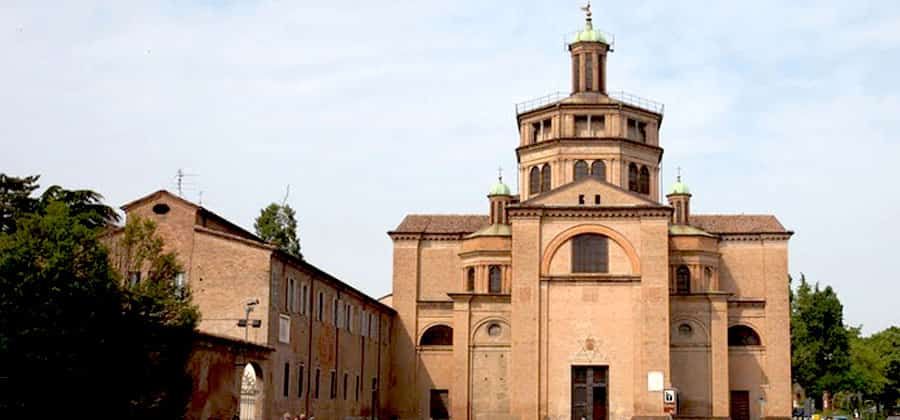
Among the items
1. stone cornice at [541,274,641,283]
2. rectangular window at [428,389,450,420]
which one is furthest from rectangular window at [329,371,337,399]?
rectangular window at [428,389,450,420]

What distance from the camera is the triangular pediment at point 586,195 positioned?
53969mm

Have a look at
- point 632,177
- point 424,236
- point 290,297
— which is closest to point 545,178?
point 632,177

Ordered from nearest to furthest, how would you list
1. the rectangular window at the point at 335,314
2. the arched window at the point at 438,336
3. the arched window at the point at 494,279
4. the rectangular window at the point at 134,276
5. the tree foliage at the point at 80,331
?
1. the tree foliage at the point at 80,331
2. the rectangular window at the point at 134,276
3. the rectangular window at the point at 335,314
4. the arched window at the point at 494,279
5. the arched window at the point at 438,336

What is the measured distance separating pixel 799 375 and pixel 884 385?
20.2 m

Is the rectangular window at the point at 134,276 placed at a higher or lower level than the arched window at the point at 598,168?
lower

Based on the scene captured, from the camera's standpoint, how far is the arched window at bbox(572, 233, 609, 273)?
52.8 m

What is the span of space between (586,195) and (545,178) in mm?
5259

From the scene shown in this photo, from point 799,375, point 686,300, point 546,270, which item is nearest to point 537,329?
point 546,270

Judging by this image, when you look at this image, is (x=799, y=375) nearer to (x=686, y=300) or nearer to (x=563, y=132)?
(x=686, y=300)

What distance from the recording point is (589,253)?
174 feet

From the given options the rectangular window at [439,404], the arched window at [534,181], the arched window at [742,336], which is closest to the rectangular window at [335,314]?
the rectangular window at [439,404]

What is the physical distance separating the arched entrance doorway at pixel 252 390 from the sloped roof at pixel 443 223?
86.6 ft

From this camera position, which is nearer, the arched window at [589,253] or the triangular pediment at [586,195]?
the arched window at [589,253]

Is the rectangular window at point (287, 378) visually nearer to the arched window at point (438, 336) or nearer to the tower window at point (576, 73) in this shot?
the arched window at point (438, 336)
